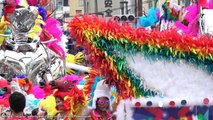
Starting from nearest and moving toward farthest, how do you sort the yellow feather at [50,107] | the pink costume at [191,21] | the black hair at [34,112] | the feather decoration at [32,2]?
the yellow feather at [50,107] → the black hair at [34,112] → the pink costume at [191,21] → the feather decoration at [32,2]

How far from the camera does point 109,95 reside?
5.95 metres

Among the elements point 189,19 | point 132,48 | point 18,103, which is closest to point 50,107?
point 18,103

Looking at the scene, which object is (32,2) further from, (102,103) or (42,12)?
(102,103)

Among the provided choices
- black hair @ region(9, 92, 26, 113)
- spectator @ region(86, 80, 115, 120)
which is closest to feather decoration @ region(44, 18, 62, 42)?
spectator @ region(86, 80, 115, 120)

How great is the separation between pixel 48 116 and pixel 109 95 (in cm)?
106

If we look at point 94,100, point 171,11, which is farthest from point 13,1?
point 94,100

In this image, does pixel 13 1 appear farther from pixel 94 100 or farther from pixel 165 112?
pixel 165 112

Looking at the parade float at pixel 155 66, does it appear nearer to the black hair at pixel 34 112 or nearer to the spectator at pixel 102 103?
the spectator at pixel 102 103

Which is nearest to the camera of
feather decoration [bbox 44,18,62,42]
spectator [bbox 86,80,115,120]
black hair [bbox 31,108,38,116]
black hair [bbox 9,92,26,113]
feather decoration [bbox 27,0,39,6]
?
black hair [bbox 9,92,26,113]

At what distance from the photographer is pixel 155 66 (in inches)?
208

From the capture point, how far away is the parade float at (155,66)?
524cm

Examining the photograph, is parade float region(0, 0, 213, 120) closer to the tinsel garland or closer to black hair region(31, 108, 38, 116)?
the tinsel garland

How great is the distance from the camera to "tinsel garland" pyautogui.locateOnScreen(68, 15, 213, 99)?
5.23 metres

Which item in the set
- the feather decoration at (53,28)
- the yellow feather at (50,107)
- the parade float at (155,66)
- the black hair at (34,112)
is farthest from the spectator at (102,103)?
the feather decoration at (53,28)
